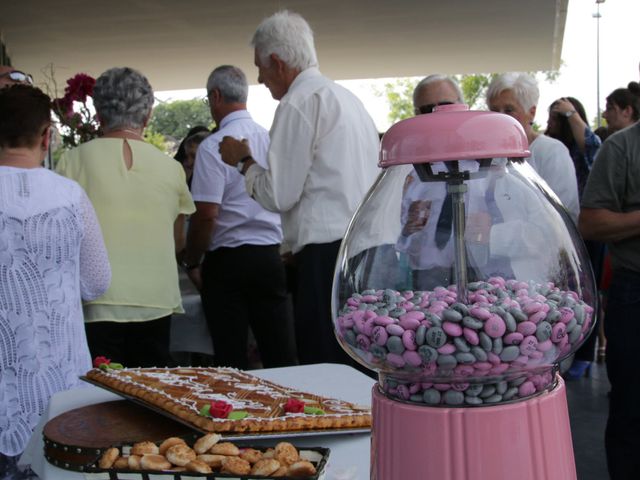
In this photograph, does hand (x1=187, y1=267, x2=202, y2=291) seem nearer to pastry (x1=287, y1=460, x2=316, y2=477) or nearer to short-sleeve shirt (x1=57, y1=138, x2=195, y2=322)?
short-sleeve shirt (x1=57, y1=138, x2=195, y2=322)

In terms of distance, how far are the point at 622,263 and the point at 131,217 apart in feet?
5.47

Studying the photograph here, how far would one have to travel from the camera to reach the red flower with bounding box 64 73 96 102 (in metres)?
3.40

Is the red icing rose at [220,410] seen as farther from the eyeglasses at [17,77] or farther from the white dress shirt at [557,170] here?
the white dress shirt at [557,170]

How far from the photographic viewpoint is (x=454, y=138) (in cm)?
91

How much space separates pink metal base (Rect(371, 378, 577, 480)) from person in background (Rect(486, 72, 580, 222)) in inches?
119

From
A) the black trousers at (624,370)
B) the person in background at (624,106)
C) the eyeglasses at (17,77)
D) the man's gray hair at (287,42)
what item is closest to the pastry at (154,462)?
the black trousers at (624,370)

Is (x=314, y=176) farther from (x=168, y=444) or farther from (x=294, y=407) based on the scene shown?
(x=168, y=444)

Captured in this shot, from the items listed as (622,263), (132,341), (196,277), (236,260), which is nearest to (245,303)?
(236,260)

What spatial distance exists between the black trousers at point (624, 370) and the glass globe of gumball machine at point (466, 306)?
1.67 meters

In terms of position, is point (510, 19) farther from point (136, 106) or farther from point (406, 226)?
point (406, 226)

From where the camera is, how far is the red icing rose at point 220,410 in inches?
50.6

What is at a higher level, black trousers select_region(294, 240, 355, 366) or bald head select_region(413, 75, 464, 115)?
bald head select_region(413, 75, 464, 115)

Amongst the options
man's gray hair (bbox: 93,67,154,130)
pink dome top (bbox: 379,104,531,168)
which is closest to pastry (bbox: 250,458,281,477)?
pink dome top (bbox: 379,104,531,168)

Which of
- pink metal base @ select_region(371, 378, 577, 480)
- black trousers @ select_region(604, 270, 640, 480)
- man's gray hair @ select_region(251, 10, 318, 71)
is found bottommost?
black trousers @ select_region(604, 270, 640, 480)
